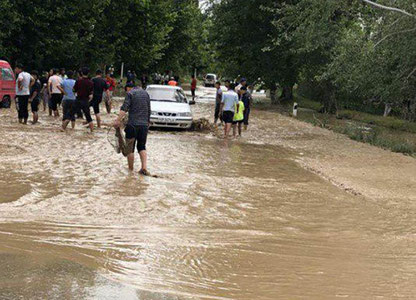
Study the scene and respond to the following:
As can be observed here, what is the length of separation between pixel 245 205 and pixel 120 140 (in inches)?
117

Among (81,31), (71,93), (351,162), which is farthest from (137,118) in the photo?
(81,31)

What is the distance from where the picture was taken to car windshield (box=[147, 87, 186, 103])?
2024cm

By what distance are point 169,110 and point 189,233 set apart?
1204 cm

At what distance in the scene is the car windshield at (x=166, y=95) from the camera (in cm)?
2024

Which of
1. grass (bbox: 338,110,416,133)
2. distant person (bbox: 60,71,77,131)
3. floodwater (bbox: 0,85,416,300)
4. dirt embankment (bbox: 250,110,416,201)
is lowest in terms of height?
grass (bbox: 338,110,416,133)

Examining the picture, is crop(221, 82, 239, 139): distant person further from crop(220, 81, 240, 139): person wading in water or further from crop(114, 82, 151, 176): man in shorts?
crop(114, 82, 151, 176): man in shorts

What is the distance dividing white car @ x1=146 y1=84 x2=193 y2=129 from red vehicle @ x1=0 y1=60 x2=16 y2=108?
628 cm

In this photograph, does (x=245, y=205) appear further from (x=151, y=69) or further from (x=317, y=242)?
(x=151, y=69)

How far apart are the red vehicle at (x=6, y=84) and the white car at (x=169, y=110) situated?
628 centimetres

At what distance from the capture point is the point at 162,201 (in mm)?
9211

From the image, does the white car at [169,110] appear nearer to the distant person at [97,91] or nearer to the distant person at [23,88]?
the distant person at [97,91]

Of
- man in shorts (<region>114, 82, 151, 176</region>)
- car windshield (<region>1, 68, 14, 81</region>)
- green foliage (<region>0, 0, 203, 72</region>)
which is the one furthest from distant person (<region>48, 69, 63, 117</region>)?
green foliage (<region>0, 0, 203, 72</region>)

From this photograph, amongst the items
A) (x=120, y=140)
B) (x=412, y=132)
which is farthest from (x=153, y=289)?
(x=412, y=132)

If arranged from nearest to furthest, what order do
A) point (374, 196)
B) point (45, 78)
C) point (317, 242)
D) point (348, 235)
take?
point (317, 242) < point (348, 235) < point (374, 196) < point (45, 78)
